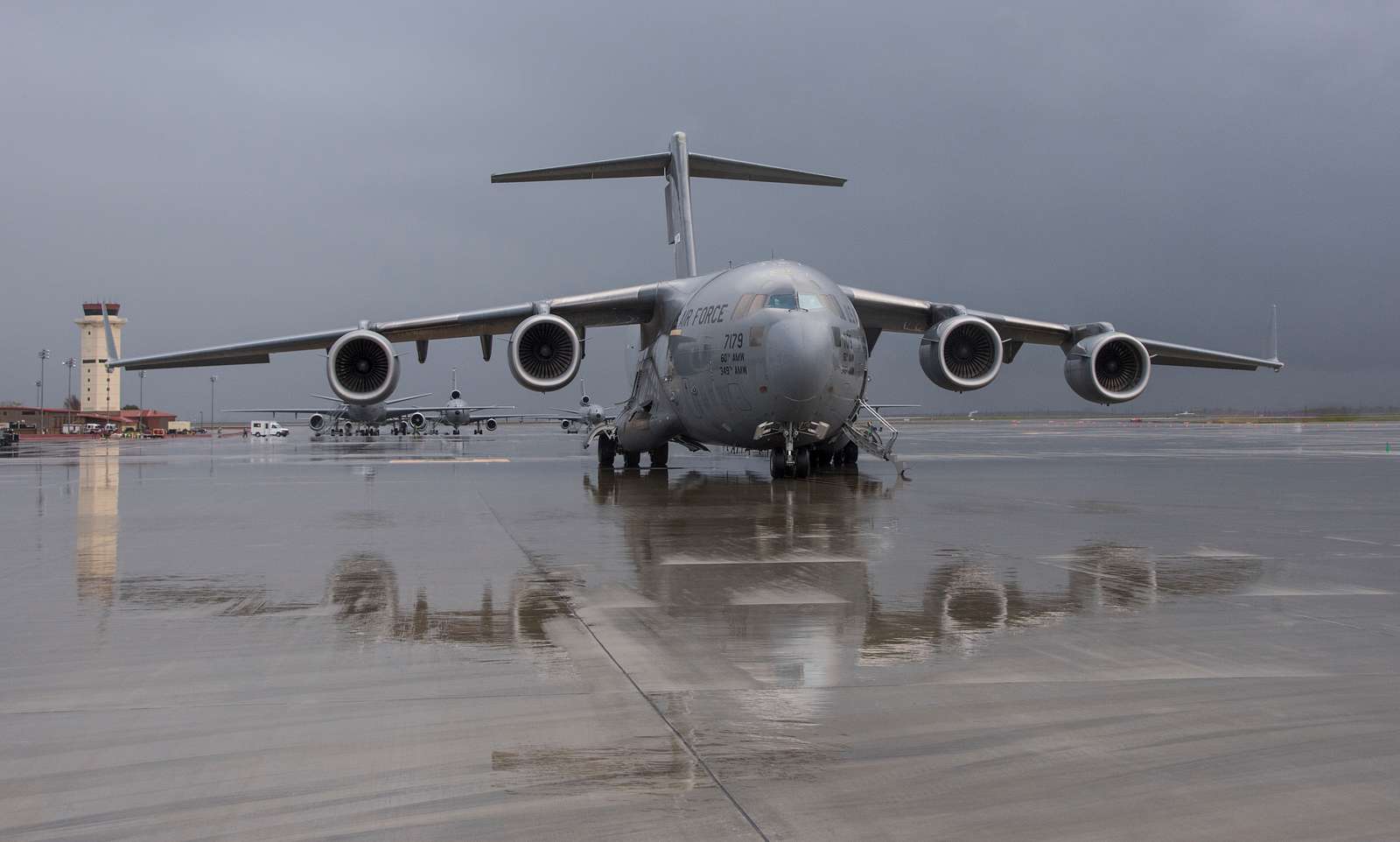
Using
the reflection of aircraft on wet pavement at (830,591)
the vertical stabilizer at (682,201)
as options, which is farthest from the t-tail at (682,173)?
the reflection of aircraft on wet pavement at (830,591)

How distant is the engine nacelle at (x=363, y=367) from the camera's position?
65.9ft

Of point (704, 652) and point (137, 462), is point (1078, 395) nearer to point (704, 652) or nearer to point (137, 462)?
point (704, 652)

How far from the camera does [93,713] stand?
3.90 metres

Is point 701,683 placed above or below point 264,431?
below

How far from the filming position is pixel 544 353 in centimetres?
1992

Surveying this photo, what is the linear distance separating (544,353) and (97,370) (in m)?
109

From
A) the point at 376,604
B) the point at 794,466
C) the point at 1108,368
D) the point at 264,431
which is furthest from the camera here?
the point at 264,431

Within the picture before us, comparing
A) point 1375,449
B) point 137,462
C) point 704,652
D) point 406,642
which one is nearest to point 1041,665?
point 704,652

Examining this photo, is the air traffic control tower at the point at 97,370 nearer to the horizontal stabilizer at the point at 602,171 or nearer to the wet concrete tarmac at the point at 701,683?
the horizontal stabilizer at the point at 602,171

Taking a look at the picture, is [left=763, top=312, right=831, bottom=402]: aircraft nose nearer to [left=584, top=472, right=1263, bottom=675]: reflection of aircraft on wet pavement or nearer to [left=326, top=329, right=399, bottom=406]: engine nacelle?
[left=584, top=472, right=1263, bottom=675]: reflection of aircraft on wet pavement

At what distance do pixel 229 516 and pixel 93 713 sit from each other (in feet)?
27.6

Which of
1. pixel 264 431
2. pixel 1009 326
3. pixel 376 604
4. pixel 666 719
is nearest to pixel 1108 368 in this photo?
pixel 1009 326

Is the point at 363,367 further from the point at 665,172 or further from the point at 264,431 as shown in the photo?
the point at 264,431

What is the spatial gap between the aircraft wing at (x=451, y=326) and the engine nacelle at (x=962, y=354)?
17.9ft
